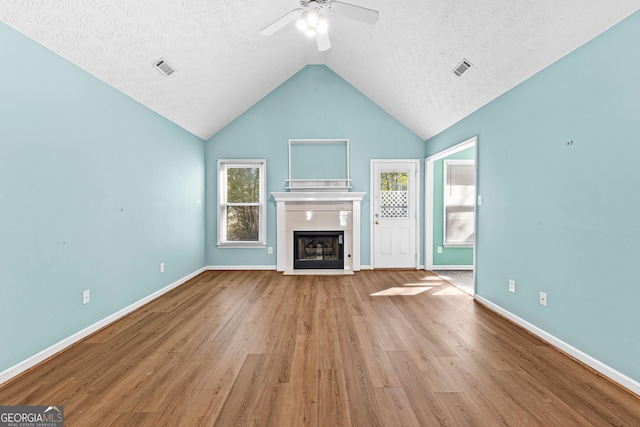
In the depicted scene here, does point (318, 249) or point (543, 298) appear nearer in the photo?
point (543, 298)

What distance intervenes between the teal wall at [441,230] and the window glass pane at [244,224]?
3322mm

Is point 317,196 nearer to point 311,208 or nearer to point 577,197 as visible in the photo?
point 311,208

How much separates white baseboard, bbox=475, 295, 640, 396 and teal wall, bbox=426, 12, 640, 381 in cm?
4

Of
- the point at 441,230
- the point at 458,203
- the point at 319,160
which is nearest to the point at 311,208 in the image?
the point at 319,160

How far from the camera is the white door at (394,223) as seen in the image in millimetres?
5207

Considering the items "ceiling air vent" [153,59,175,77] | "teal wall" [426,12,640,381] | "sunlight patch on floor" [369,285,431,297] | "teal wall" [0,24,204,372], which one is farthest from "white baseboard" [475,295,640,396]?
"ceiling air vent" [153,59,175,77]

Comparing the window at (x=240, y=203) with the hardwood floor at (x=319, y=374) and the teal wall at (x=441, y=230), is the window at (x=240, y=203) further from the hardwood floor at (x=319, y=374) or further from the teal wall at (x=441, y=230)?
the teal wall at (x=441, y=230)

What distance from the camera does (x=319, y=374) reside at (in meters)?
1.92

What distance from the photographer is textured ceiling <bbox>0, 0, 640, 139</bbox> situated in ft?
6.96

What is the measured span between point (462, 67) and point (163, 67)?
3.27 m

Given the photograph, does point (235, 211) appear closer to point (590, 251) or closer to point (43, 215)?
point (43, 215)

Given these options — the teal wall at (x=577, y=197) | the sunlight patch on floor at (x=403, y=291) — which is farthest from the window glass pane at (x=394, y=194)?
the teal wall at (x=577, y=197)

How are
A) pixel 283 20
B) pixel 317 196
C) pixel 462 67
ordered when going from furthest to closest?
pixel 317 196 → pixel 462 67 → pixel 283 20

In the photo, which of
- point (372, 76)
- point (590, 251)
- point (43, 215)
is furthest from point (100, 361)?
point (372, 76)
